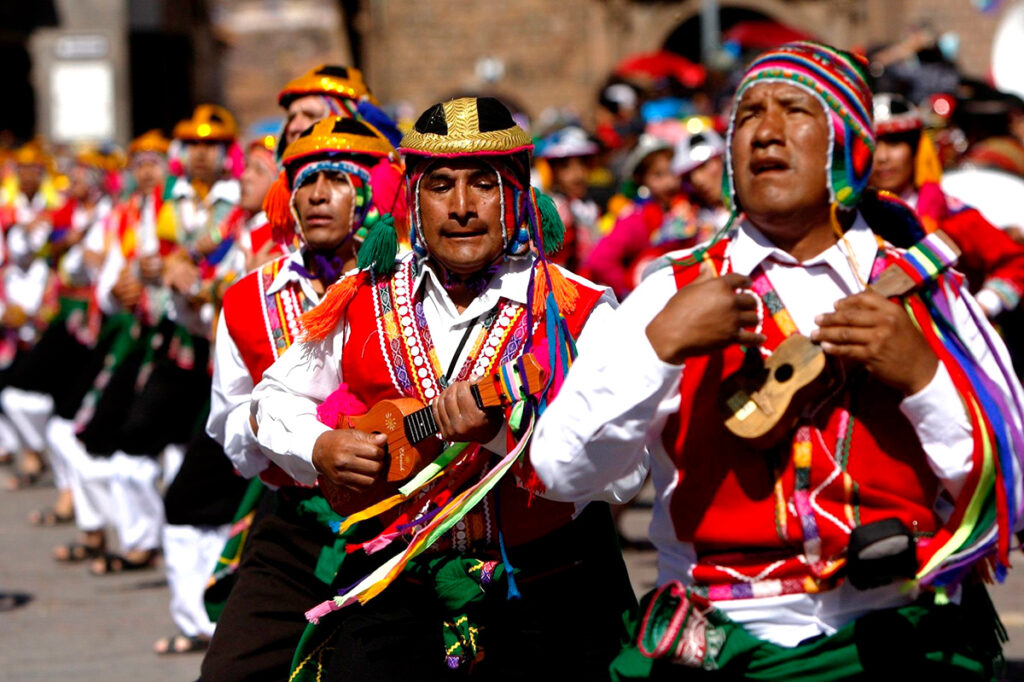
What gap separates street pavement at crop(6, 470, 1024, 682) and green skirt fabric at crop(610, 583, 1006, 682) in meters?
3.05

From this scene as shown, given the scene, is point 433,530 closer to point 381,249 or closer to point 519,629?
point 519,629

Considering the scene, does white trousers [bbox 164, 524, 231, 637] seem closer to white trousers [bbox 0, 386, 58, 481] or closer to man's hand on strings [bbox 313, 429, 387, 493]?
man's hand on strings [bbox 313, 429, 387, 493]

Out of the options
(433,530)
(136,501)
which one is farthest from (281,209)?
(136,501)

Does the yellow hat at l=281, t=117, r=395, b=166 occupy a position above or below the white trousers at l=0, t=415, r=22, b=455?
above

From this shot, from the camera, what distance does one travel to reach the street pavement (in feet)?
22.2

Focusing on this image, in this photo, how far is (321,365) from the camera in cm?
389

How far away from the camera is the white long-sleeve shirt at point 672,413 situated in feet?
9.50

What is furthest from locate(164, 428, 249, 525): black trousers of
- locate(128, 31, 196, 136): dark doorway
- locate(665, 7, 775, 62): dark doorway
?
locate(665, 7, 775, 62): dark doorway

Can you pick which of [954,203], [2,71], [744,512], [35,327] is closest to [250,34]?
[2,71]

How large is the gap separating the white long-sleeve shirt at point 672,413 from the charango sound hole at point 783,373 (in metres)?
0.14

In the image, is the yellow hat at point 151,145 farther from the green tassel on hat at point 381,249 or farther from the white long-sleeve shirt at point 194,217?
the green tassel on hat at point 381,249

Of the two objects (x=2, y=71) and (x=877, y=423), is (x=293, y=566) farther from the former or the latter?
(x=2, y=71)

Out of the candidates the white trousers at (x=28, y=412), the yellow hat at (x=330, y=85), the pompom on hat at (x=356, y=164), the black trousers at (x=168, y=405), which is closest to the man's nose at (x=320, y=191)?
the pompom on hat at (x=356, y=164)

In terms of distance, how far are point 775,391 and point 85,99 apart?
21.7 m
